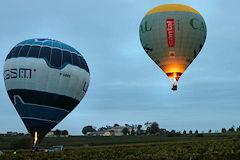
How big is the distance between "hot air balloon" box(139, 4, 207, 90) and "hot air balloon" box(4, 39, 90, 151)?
11.4 m

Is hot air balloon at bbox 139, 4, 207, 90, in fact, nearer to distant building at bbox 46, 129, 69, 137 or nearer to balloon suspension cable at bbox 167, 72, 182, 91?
balloon suspension cable at bbox 167, 72, 182, 91

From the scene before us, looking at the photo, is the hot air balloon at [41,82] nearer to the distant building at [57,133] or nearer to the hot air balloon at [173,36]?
the hot air balloon at [173,36]

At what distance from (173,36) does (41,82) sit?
58.2ft

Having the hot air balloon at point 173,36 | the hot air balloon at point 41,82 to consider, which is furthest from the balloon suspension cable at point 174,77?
the hot air balloon at point 41,82

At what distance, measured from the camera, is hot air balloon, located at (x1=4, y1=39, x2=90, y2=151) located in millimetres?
31078

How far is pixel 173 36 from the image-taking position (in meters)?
35.9

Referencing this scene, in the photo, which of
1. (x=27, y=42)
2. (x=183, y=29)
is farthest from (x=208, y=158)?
(x=27, y=42)

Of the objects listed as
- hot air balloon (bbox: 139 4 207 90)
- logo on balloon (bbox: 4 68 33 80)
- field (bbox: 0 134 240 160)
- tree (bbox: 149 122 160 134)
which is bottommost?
field (bbox: 0 134 240 160)

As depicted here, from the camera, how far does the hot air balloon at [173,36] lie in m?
35.9

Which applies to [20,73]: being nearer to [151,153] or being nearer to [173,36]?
[151,153]

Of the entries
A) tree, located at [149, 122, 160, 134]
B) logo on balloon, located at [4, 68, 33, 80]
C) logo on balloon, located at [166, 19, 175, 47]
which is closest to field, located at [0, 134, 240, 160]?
logo on balloon, located at [4, 68, 33, 80]

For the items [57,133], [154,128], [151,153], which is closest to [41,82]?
[151,153]

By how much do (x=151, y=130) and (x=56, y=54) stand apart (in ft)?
520

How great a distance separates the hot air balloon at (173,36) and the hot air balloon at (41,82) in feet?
37.3
